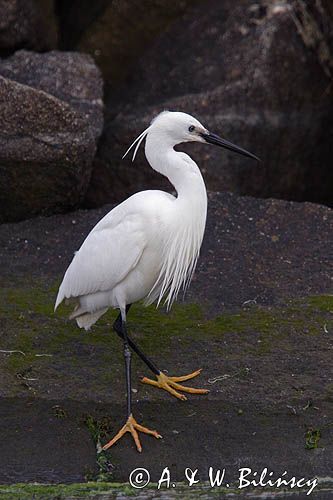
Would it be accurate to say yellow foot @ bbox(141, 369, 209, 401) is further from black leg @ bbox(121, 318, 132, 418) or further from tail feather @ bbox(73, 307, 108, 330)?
tail feather @ bbox(73, 307, 108, 330)

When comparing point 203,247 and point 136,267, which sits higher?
point 136,267

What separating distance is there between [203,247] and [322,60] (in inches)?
97.4

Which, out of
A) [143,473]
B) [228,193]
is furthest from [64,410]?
[228,193]

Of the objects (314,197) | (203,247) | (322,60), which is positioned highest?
(322,60)

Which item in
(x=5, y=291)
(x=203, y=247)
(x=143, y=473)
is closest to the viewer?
(x=143, y=473)

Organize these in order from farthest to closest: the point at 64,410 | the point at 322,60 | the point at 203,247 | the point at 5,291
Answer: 1. the point at 322,60
2. the point at 203,247
3. the point at 5,291
4. the point at 64,410

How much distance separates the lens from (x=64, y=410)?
464cm

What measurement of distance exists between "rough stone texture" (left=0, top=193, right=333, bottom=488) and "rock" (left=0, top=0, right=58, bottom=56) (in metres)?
1.72

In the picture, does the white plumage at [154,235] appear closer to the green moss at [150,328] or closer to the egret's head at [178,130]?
the egret's head at [178,130]

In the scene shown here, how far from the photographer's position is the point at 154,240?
4.73 metres

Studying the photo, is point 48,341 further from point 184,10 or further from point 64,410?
point 184,10

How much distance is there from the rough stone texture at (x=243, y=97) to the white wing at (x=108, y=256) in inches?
99.4

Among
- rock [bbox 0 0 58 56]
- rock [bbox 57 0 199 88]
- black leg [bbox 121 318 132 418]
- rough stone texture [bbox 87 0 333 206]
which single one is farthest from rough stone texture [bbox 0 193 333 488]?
rock [bbox 57 0 199 88]

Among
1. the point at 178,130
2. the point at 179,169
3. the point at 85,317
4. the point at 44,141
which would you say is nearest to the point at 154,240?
the point at 179,169
